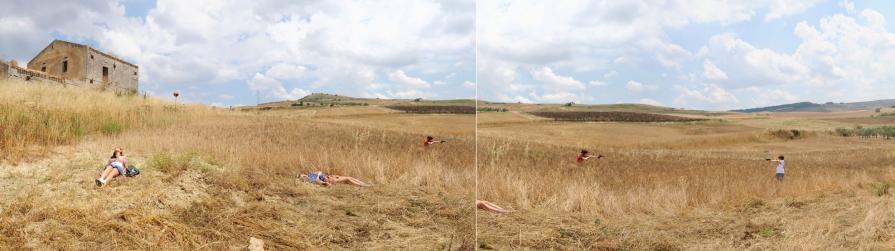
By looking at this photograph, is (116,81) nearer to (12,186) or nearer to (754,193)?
(12,186)

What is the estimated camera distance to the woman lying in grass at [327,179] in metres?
9.34

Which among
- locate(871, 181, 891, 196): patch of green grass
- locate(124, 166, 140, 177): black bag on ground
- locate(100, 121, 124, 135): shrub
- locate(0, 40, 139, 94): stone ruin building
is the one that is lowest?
locate(871, 181, 891, 196): patch of green grass

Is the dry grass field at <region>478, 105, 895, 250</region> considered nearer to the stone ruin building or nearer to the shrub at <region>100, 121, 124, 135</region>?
the shrub at <region>100, 121, 124, 135</region>

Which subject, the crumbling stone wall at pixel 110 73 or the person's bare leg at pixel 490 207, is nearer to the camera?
the person's bare leg at pixel 490 207

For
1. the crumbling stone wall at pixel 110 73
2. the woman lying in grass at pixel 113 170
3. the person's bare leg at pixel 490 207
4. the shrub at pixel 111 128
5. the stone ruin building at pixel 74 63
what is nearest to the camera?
the woman lying in grass at pixel 113 170

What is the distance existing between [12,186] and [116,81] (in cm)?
4532

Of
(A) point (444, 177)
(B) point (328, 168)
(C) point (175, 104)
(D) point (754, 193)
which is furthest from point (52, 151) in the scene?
(C) point (175, 104)

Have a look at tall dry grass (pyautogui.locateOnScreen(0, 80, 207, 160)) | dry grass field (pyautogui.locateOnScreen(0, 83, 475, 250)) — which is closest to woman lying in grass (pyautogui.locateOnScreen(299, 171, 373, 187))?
dry grass field (pyautogui.locateOnScreen(0, 83, 475, 250))

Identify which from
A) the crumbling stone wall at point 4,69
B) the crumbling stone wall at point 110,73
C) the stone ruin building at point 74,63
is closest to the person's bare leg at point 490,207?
the crumbling stone wall at point 4,69

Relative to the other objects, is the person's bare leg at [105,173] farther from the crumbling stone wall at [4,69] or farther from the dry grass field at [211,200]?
the crumbling stone wall at [4,69]

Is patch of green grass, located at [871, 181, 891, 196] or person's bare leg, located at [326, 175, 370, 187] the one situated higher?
person's bare leg, located at [326, 175, 370, 187]

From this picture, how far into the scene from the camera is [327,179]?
9445 mm

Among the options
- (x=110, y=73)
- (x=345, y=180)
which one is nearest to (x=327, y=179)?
(x=345, y=180)

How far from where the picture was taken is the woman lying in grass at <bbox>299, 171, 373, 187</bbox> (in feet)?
30.7
